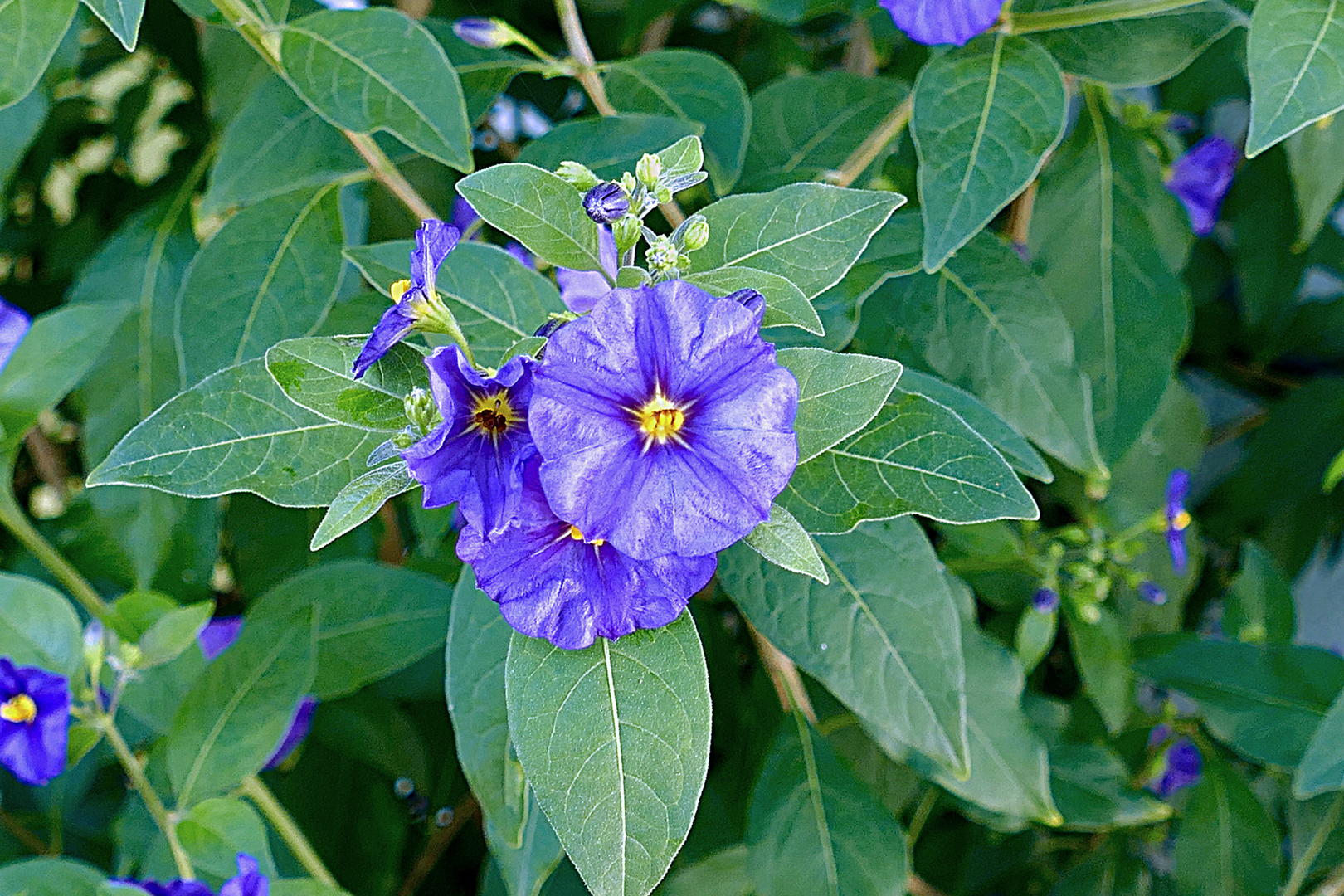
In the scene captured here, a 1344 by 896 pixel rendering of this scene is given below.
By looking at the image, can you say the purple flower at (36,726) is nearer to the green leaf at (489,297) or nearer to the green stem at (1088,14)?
the green leaf at (489,297)

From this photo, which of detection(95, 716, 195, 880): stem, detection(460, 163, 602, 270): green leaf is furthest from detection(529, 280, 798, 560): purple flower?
detection(95, 716, 195, 880): stem

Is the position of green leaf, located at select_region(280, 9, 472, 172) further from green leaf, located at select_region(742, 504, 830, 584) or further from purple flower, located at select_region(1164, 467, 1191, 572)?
purple flower, located at select_region(1164, 467, 1191, 572)

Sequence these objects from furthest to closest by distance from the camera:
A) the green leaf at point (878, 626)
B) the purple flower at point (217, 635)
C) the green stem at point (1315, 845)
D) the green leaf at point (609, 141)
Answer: the purple flower at point (217, 635)
the green stem at point (1315, 845)
the green leaf at point (609, 141)
the green leaf at point (878, 626)

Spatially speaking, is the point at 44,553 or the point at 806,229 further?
the point at 44,553

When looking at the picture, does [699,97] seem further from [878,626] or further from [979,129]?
[878,626]

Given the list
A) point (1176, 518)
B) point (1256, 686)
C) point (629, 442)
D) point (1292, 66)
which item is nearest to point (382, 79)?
point (629, 442)

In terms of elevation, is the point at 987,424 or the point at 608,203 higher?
the point at 608,203

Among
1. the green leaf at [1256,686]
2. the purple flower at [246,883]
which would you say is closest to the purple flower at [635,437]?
the purple flower at [246,883]
